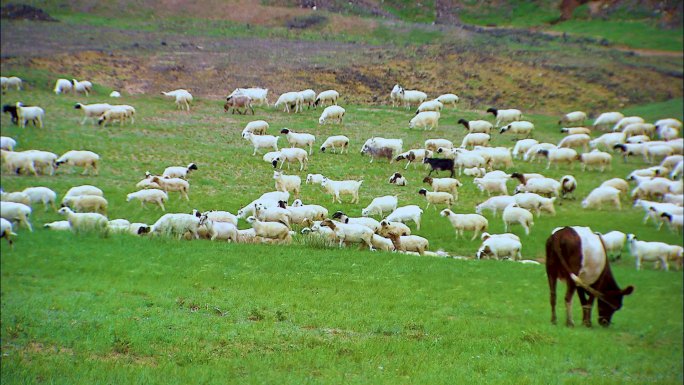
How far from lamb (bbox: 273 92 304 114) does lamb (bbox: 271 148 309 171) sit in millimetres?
934

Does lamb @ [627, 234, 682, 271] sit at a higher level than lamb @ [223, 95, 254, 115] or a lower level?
lower

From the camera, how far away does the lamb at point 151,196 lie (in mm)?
12266

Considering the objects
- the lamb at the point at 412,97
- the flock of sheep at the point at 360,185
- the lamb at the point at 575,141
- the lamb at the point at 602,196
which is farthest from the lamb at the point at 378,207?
the lamb at the point at 575,141

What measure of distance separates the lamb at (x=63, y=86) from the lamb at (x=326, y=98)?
4.91 meters

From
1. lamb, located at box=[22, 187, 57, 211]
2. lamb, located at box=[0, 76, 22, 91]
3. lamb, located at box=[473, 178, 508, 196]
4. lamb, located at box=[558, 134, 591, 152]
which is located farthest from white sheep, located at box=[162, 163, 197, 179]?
Answer: lamb, located at box=[558, 134, 591, 152]

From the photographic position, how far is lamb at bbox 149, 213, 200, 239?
11.5 m

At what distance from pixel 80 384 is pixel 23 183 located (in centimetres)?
775

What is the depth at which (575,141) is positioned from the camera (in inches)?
637

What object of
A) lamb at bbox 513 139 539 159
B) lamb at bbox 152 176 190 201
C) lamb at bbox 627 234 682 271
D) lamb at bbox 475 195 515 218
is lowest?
lamb at bbox 627 234 682 271

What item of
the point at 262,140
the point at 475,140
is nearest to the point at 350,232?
the point at 262,140

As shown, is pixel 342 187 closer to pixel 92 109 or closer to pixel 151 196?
pixel 151 196

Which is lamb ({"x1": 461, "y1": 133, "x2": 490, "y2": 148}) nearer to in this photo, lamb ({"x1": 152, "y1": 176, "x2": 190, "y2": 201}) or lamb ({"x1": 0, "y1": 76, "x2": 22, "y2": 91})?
lamb ({"x1": 152, "y1": 176, "x2": 190, "y2": 201})

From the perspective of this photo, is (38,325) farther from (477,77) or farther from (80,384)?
(477,77)

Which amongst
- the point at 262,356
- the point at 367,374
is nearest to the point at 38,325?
the point at 262,356
